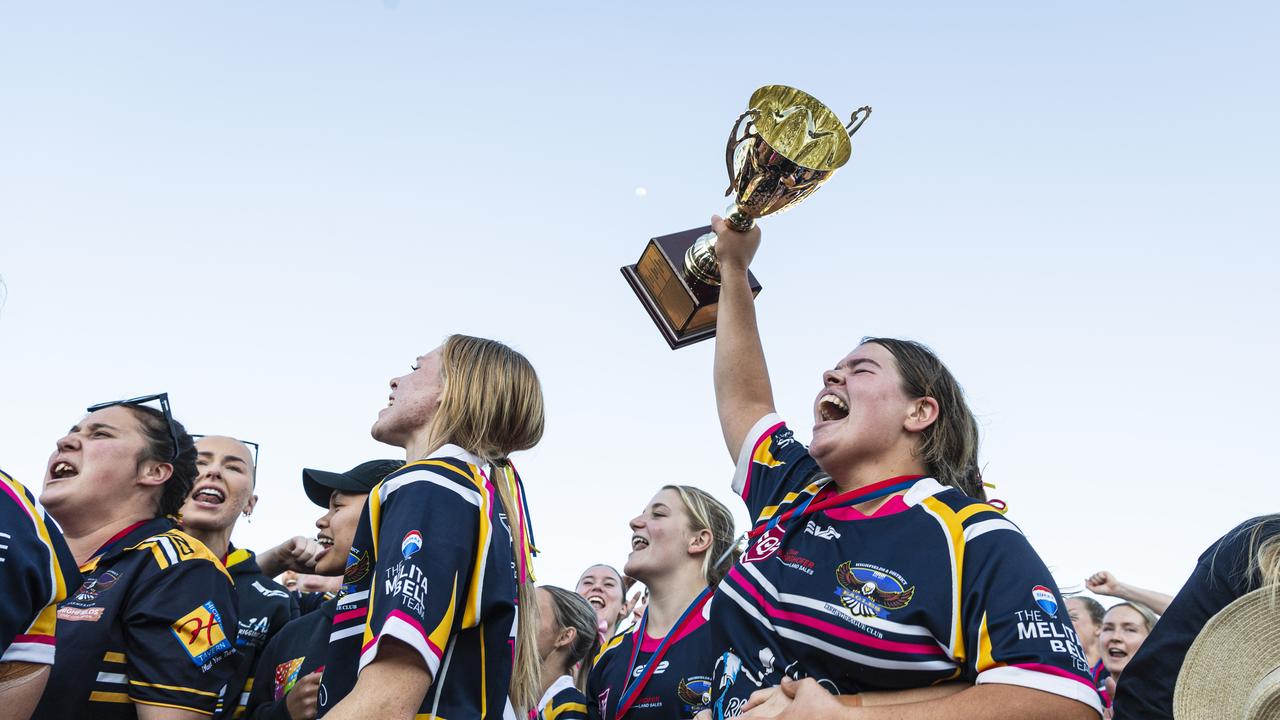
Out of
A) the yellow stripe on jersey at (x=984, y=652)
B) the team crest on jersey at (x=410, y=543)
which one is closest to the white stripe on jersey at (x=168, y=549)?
the team crest on jersey at (x=410, y=543)

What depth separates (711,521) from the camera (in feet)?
21.5

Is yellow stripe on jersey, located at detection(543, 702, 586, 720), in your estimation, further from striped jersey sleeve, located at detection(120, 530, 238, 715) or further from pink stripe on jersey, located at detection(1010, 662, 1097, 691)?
pink stripe on jersey, located at detection(1010, 662, 1097, 691)

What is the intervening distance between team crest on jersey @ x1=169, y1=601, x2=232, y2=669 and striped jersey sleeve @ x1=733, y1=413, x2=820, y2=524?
2.14m

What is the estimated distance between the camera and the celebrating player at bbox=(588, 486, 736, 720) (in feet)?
17.2

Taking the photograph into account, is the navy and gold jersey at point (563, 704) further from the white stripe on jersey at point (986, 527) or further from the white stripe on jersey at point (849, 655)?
the white stripe on jersey at point (986, 527)

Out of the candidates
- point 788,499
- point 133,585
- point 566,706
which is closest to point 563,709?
point 566,706

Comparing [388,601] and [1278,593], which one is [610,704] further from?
[1278,593]

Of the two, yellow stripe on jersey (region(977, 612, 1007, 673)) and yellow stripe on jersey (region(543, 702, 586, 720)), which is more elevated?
yellow stripe on jersey (region(977, 612, 1007, 673))

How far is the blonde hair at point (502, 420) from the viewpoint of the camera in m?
3.62

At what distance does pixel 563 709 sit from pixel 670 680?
2.77 feet

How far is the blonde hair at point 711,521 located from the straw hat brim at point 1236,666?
3529mm

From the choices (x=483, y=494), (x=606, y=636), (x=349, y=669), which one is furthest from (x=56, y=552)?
(x=606, y=636)

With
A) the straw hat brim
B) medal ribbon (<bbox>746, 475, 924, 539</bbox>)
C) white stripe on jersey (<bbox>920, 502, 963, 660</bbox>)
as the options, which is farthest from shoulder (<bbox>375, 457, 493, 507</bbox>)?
the straw hat brim

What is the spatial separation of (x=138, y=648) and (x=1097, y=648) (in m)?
7.13
